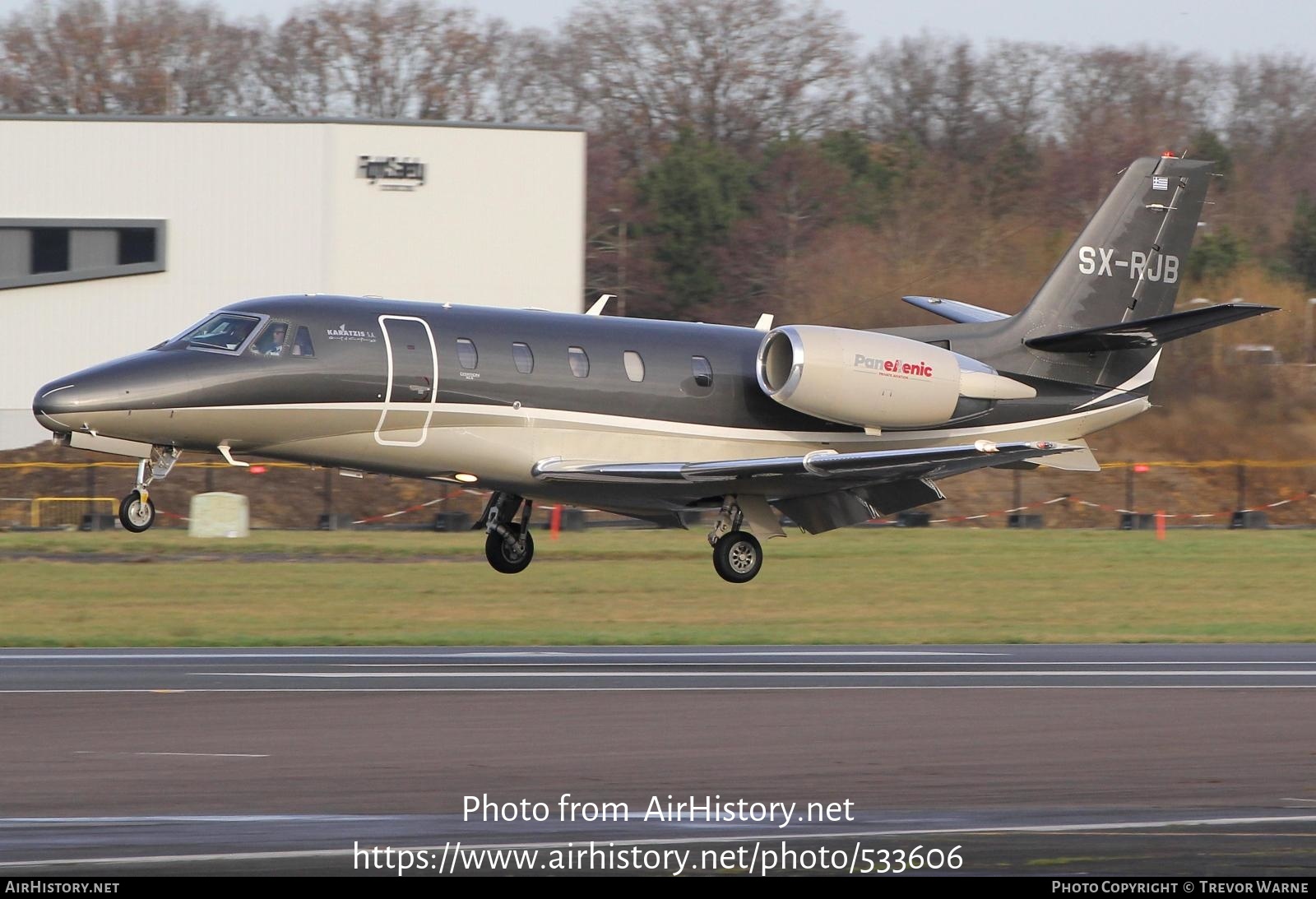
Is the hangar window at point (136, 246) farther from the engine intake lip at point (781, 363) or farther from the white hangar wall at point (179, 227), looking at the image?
the engine intake lip at point (781, 363)

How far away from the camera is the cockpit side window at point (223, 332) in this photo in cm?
2069

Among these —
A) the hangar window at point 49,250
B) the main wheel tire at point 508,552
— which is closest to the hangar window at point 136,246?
the hangar window at point 49,250

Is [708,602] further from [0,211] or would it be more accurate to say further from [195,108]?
[195,108]

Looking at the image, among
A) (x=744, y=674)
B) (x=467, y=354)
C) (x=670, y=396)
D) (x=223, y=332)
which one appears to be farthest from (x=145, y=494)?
(x=744, y=674)

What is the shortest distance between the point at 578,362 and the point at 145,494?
18.7ft

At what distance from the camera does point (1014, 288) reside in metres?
46.0

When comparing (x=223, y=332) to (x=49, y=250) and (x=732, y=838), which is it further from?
(x=49, y=250)

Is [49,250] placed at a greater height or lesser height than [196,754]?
greater

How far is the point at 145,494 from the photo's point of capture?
64.4ft

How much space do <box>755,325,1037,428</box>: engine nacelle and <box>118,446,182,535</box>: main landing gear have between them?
7761 millimetres

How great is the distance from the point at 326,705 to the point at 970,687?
7.23 metres

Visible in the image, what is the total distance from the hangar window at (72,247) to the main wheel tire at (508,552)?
2550cm

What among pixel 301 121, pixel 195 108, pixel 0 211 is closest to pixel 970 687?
pixel 301 121

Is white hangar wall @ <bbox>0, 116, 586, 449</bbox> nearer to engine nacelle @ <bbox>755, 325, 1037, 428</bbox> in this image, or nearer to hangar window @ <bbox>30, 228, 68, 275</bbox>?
hangar window @ <bbox>30, 228, 68, 275</bbox>
